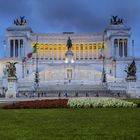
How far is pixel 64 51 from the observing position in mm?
135750

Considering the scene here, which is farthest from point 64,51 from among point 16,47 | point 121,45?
point 121,45

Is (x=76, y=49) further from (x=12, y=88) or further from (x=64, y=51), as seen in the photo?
(x=12, y=88)

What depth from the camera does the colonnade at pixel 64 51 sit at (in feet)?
443

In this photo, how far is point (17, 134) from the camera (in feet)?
45.8

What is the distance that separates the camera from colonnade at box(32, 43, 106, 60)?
13488 cm

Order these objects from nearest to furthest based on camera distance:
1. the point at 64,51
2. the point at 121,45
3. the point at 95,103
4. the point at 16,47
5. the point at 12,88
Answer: the point at 95,103 < the point at 12,88 < the point at 121,45 < the point at 16,47 < the point at 64,51

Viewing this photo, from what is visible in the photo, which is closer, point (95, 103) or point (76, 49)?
point (95, 103)

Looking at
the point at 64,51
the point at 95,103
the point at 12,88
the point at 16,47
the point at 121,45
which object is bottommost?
the point at 95,103

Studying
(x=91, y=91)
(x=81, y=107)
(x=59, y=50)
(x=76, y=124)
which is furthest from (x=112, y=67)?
(x=76, y=124)

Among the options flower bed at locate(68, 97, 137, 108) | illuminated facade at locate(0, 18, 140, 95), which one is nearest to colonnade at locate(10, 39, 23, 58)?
illuminated facade at locate(0, 18, 140, 95)

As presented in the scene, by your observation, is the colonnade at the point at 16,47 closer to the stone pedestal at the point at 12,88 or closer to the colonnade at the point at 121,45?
the colonnade at the point at 121,45

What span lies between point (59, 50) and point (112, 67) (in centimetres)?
2483

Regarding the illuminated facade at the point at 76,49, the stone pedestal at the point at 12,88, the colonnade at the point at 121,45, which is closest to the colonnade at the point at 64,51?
the illuminated facade at the point at 76,49

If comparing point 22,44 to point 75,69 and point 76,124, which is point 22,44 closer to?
point 75,69
